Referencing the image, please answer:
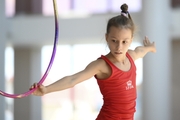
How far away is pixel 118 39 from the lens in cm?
198

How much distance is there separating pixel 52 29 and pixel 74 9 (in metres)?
0.57

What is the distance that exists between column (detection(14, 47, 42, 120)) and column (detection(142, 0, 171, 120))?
2.70m

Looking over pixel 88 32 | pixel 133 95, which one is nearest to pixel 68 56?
pixel 88 32

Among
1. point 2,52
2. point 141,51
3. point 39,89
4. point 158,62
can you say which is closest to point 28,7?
point 2,52

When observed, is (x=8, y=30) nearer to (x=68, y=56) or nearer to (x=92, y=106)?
(x=68, y=56)

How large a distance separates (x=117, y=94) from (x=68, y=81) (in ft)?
1.06

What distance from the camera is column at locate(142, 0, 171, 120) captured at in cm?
543

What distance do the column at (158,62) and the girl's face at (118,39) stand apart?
3499mm

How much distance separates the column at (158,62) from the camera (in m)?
5.43

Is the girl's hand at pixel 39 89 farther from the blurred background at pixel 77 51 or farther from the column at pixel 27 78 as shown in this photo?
the column at pixel 27 78

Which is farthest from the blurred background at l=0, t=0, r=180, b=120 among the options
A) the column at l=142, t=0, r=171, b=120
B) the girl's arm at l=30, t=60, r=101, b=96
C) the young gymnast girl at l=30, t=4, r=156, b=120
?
the girl's arm at l=30, t=60, r=101, b=96

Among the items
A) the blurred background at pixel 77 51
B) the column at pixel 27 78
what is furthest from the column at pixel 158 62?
the column at pixel 27 78

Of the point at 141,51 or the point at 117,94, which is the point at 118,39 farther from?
the point at 141,51

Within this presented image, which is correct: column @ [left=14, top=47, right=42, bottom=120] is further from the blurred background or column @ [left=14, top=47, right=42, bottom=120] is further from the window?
the window
